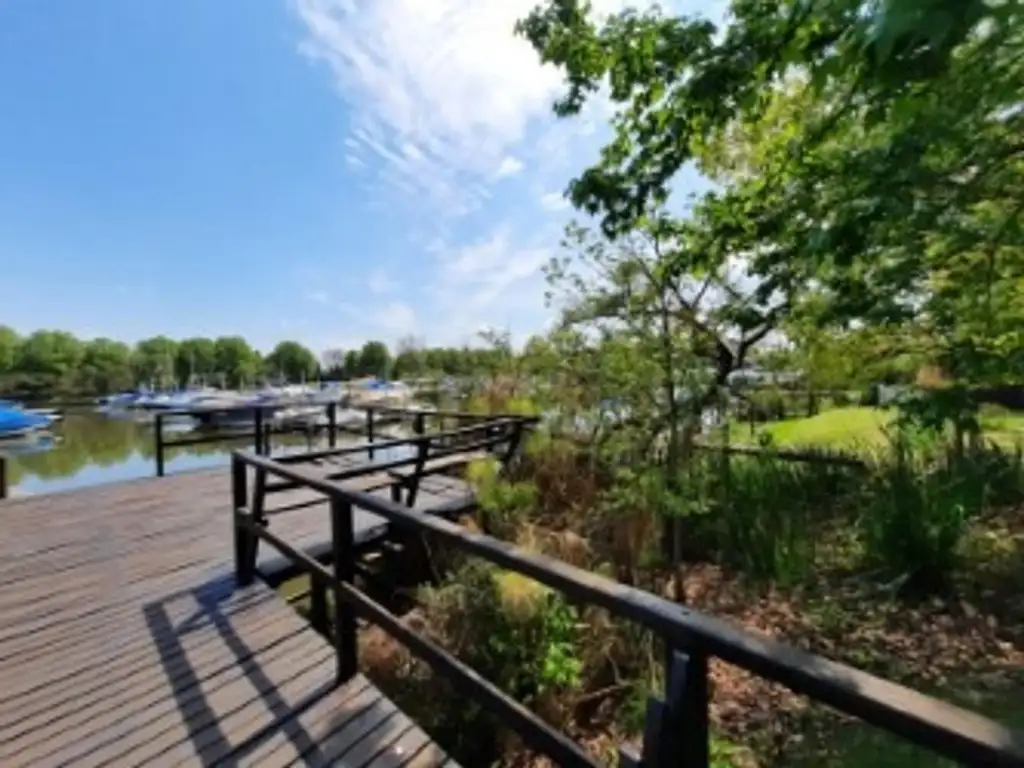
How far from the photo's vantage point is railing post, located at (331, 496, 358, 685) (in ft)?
9.00

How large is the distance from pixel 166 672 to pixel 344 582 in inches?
34.9

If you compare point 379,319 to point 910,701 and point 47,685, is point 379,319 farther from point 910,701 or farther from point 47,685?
point 910,701

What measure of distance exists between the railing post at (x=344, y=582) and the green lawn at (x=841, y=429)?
6646 mm

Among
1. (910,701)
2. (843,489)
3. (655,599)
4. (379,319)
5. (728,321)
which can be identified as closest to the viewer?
(910,701)

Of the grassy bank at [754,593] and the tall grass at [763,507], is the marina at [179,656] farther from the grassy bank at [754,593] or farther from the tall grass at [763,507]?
the tall grass at [763,507]

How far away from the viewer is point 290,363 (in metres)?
67.1

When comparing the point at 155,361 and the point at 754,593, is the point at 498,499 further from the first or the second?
the point at 155,361

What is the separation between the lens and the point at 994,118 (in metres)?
2.86

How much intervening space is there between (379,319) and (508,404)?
60.3ft

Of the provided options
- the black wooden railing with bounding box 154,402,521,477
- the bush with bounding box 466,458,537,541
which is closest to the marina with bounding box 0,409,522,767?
the bush with bounding box 466,458,537,541

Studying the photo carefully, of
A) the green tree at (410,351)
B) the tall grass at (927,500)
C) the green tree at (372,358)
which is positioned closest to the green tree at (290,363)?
the green tree at (372,358)

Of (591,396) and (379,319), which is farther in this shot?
(379,319)

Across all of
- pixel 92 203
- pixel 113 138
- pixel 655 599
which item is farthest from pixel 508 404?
pixel 92 203

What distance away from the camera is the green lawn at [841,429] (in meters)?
8.45
